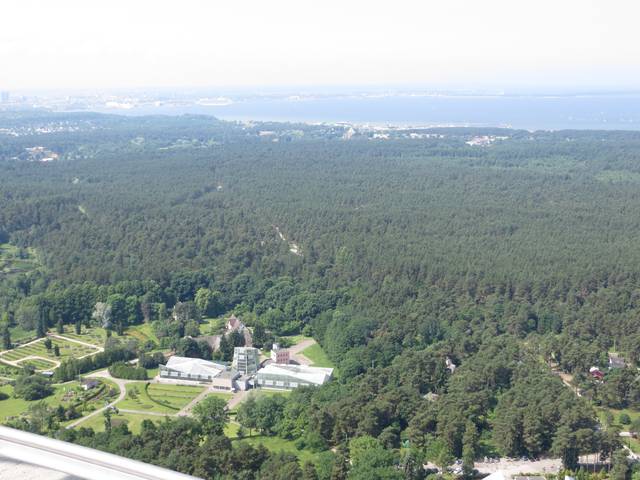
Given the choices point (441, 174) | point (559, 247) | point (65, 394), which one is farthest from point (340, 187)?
point (65, 394)

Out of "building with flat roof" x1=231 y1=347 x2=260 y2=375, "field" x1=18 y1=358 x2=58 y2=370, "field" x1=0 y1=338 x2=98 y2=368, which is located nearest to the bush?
"building with flat roof" x1=231 y1=347 x2=260 y2=375

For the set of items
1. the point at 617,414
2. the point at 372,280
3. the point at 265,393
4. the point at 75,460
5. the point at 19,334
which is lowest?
the point at 19,334

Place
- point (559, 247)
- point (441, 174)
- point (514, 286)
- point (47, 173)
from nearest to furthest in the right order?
point (514, 286)
point (559, 247)
point (441, 174)
point (47, 173)

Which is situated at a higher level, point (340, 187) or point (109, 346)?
point (340, 187)

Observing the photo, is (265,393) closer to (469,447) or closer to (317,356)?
(317,356)

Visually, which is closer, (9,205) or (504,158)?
(9,205)

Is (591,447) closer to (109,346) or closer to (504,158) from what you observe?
(109,346)

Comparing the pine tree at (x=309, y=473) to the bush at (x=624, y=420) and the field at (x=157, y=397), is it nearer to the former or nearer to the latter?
the field at (x=157, y=397)

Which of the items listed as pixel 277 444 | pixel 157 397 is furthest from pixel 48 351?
pixel 277 444
